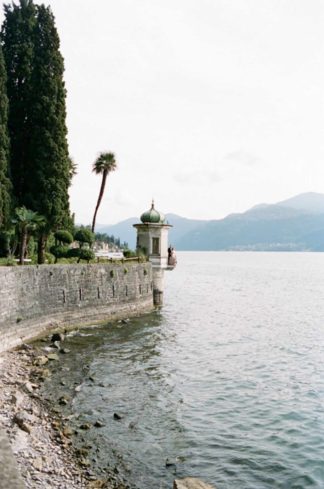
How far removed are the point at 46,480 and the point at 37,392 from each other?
675 cm

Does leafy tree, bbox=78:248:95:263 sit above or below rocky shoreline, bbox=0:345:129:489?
above

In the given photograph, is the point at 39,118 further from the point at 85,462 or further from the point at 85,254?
the point at 85,462

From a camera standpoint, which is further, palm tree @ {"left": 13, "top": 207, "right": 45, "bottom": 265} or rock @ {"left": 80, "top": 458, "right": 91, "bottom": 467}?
palm tree @ {"left": 13, "top": 207, "right": 45, "bottom": 265}

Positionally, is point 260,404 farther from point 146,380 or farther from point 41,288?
point 41,288

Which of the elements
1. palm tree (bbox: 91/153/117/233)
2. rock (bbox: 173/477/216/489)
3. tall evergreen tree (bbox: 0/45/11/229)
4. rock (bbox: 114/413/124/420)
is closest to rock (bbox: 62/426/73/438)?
rock (bbox: 114/413/124/420)

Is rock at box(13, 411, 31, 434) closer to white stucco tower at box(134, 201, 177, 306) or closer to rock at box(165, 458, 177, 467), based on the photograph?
rock at box(165, 458, 177, 467)

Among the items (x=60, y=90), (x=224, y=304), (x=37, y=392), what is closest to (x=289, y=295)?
(x=224, y=304)

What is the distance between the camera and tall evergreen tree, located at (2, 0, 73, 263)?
3378 cm

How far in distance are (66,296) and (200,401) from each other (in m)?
13.8

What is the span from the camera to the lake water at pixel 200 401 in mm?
13367

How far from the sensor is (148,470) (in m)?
12.8

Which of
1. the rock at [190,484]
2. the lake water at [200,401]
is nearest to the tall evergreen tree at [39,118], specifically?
the lake water at [200,401]

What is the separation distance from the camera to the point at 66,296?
29.5 m

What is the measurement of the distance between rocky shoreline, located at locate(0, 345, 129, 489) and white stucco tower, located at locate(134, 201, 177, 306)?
74.3 ft
